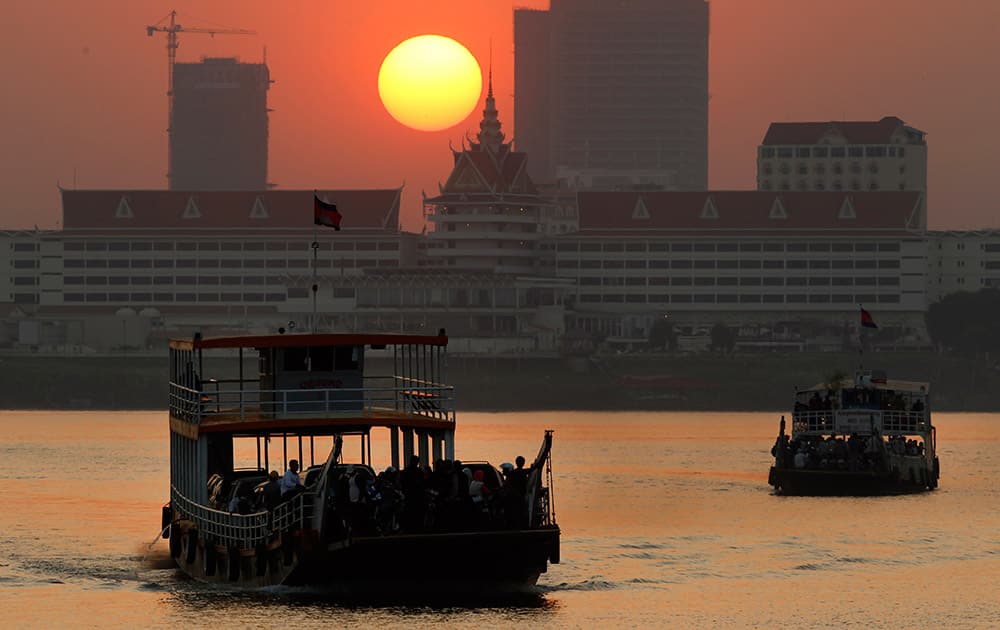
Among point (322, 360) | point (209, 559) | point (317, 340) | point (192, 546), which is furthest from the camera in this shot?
point (192, 546)

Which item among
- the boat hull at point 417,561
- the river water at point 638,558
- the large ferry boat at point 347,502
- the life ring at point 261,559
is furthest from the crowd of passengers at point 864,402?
the life ring at point 261,559

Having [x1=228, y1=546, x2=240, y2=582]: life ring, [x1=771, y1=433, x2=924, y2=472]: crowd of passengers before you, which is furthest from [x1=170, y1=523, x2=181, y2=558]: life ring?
[x1=771, y1=433, x2=924, y2=472]: crowd of passengers

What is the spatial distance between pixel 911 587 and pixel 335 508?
1758 cm

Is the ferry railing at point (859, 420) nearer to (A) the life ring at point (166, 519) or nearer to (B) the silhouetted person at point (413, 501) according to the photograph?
(A) the life ring at point (166, 519)

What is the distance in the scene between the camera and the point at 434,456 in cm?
5734

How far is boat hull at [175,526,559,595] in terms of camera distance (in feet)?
166

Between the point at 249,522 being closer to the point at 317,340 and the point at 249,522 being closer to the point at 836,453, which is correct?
the point at 317,340

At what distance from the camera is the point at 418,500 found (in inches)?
2008

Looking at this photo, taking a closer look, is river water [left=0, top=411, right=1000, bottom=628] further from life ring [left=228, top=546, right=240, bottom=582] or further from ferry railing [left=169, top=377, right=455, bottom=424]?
ferry railing [left=169, top=377, right=455, bottom=424]

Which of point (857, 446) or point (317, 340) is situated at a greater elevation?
point (317, 340)

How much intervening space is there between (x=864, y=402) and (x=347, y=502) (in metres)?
45.6

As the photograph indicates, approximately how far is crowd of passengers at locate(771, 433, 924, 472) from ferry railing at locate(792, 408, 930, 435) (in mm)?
495

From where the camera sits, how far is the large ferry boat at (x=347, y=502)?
5078cm

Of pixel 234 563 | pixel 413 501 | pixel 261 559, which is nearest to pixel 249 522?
pixel 261 559
